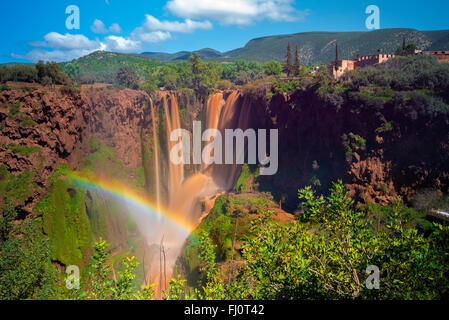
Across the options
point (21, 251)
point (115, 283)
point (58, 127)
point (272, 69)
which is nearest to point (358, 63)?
point (272, 69)

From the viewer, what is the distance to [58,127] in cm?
2562

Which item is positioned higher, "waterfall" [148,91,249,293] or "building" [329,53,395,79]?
"building" [329,53,395,79]

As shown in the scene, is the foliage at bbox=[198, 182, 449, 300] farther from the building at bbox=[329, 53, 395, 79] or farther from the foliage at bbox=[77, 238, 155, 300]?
the building at bbox=[329, 53, 395, 79]

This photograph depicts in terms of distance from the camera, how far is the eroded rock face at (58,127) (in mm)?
22000

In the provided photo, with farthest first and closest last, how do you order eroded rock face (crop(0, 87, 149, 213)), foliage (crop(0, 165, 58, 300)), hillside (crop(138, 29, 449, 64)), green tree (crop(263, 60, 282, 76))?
hillside (crop(138, 29, 449, 64)) → green tree (crop(263, 60, 282, 76)) → eroded rock face (crop(0, 87, 149, 213)) → foliage (crop(0, 165, 58, 300))

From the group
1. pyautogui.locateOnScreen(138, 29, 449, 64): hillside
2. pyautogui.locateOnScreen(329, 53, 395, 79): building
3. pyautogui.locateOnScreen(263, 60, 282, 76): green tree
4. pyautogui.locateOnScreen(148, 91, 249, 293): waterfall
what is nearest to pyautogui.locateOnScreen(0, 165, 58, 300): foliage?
pyautogui.locateOnScreen(148, 91, 249, 293): waterfall

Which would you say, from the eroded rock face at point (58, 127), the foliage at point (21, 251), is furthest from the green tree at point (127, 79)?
the foliage at point (21, 251)

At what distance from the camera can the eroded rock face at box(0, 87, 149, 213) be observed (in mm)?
22000

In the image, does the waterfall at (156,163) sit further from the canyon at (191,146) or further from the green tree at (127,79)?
the green tree at (127,79)

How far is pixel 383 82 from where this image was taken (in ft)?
74.8

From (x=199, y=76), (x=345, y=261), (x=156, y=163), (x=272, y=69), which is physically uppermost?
(x=272, y=69)

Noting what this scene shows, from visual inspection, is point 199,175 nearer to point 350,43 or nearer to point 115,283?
point 115,283
